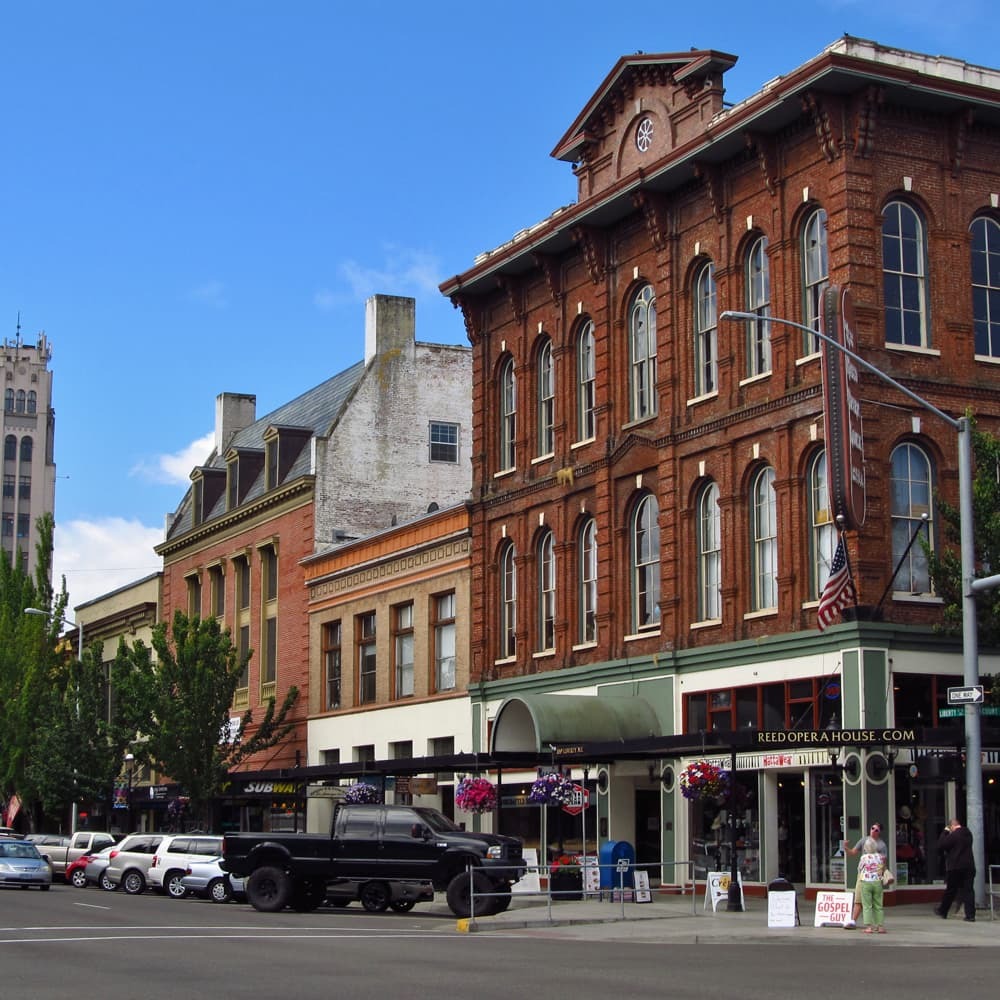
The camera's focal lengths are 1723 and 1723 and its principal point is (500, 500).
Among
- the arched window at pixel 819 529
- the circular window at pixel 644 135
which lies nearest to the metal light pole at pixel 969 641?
Result: the arched window at pixel 819 529

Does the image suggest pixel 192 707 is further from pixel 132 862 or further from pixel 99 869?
pixel 132 862

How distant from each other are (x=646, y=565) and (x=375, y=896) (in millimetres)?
9603

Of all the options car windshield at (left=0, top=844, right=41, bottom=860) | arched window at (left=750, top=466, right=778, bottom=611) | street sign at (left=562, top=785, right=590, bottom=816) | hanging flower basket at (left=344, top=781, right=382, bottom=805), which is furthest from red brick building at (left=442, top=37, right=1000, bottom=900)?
car windshield at (left=0, top=844, right=41, bottom=860)

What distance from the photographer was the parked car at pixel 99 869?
43438 mm

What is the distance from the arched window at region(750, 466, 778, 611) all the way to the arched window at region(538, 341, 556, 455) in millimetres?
8511

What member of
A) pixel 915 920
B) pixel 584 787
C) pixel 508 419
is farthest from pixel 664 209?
pixel 915 920

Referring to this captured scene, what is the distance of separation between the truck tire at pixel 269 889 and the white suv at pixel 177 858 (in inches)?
267

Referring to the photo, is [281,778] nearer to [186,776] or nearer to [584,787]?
[186,776]

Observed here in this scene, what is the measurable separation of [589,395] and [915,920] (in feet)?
55.2

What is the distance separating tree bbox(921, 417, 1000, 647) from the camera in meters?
29.1

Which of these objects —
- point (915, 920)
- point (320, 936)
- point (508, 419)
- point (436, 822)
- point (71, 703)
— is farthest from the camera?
point (71, 703)

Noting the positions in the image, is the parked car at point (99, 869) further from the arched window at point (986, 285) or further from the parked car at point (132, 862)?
the arched window at point (986, 285)

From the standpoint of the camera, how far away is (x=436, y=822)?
3188 centimetres

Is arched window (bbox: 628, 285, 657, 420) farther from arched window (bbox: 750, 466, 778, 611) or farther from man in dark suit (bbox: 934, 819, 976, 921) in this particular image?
man in dark suit (bbox: 934, 819, 976, 921)
